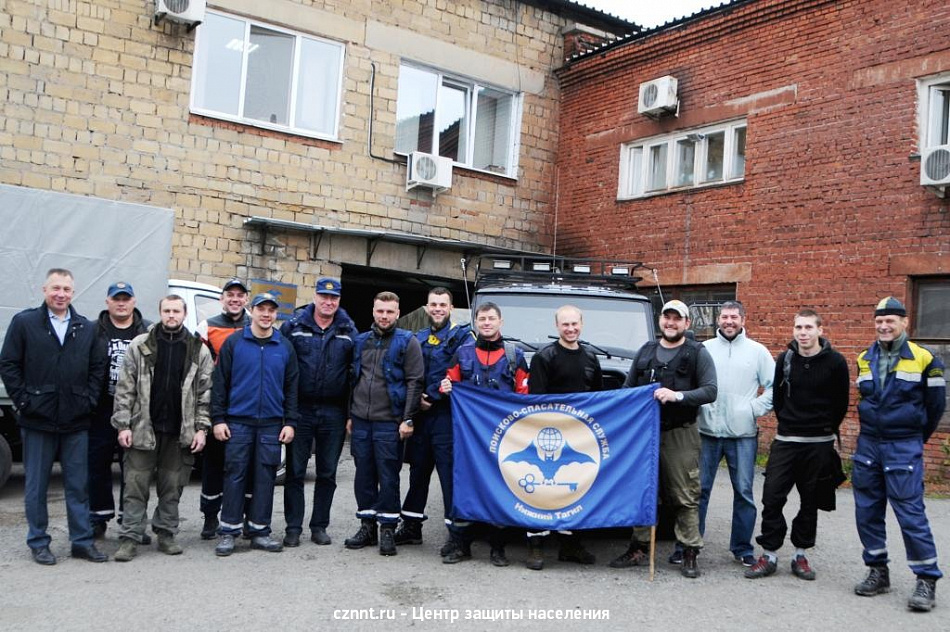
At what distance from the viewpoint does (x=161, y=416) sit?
6828mm

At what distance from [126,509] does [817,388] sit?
5095mm

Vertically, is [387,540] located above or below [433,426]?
below

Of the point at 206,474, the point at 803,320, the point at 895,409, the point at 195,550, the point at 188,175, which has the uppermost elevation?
the point at 188,175

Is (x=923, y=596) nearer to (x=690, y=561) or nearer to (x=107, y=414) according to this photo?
(x=690, y=561)

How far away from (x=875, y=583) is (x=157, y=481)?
524cm

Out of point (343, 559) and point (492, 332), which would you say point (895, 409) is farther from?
point (343, 559)

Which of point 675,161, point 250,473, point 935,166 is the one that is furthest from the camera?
point 675,161

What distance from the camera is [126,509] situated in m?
6.77

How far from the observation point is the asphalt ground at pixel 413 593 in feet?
17.8

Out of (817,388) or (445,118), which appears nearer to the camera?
(817,388)

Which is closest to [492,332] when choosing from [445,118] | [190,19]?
[190,19]

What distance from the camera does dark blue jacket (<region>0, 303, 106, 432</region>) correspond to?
654 centimetres

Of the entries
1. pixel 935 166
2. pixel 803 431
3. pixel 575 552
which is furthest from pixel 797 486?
pixel 935 166

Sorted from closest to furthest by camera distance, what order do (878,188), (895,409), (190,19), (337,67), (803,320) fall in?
(895,409) → (803,320) → (878,188) → (190,19) → (337,67)
